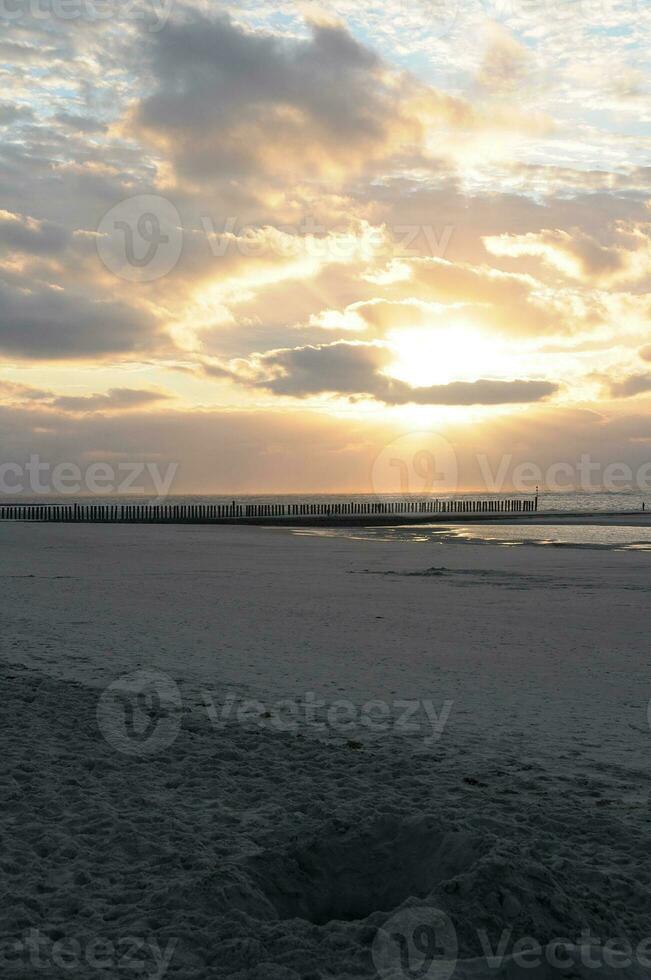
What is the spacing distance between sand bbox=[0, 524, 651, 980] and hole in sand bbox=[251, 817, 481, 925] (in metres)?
0.01

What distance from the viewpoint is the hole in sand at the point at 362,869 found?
197 inches

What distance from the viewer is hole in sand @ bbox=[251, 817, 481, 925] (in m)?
5.01

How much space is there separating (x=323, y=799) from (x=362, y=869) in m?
0.92

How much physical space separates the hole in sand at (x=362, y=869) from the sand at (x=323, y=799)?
0.05 ft

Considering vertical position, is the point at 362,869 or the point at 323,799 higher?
the point at 323,799

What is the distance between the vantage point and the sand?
4.30 m

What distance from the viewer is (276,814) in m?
5.91

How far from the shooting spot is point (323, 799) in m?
6.19

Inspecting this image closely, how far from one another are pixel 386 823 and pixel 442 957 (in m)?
1.49

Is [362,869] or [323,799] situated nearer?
[362,869]

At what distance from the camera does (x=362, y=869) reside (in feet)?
17.4

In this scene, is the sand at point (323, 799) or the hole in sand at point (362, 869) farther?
the hole in sand at point (362, 869)

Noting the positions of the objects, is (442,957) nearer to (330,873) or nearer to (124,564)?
(330,873)

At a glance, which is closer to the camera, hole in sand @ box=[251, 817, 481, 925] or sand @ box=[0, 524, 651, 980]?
sand @ box=[0, 524, 651, 980]
